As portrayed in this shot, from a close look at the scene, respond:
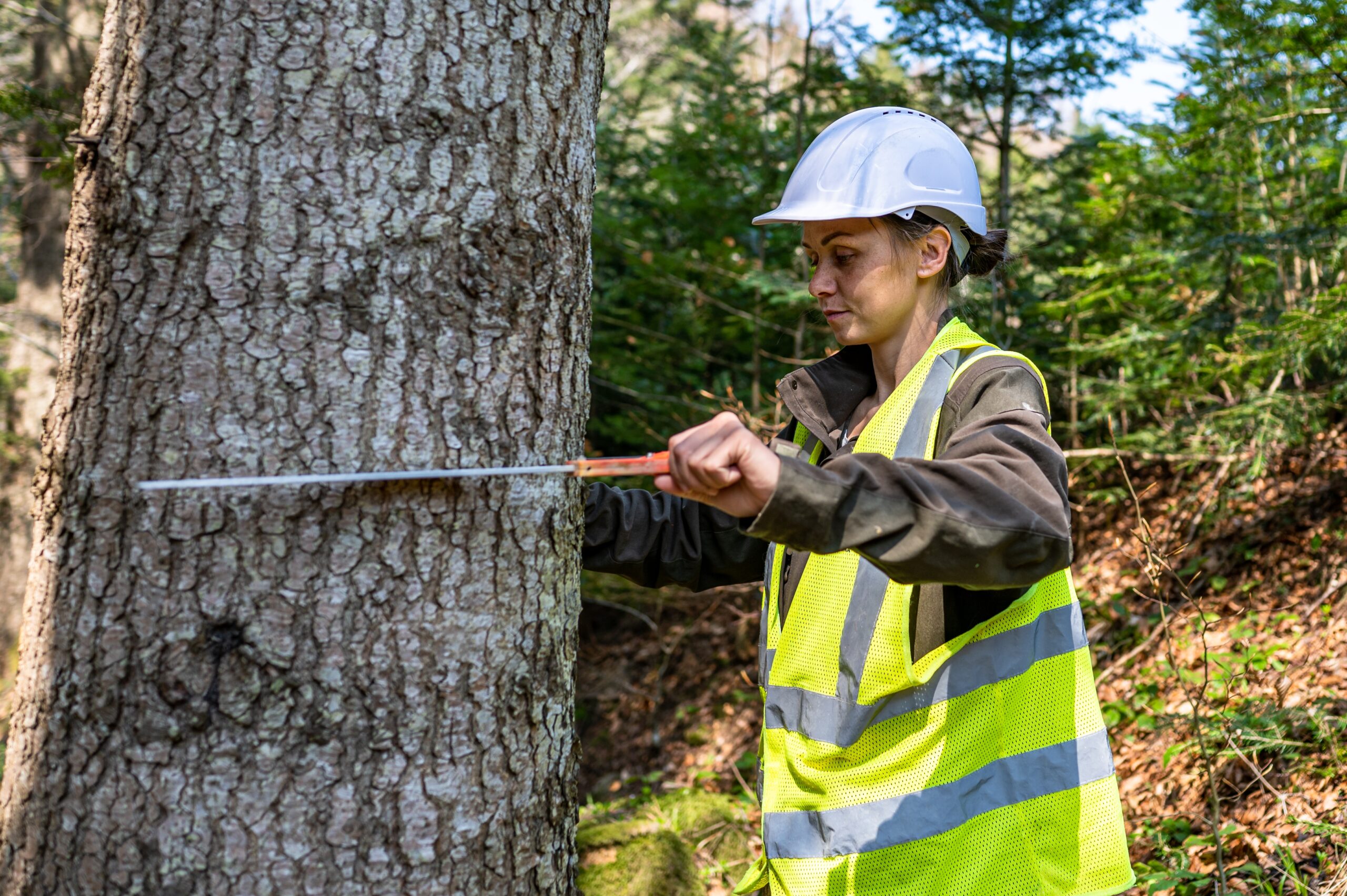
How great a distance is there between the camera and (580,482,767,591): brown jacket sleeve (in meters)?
2.03

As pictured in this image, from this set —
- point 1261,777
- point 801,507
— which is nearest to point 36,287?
point 801,507

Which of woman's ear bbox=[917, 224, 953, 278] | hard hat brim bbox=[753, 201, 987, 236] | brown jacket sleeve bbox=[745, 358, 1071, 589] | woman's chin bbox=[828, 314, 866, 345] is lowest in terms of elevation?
brown jacket sleeve bbox=[745, 358, 1071, 589]

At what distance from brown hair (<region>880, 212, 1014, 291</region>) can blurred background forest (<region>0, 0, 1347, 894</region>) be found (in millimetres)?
1078

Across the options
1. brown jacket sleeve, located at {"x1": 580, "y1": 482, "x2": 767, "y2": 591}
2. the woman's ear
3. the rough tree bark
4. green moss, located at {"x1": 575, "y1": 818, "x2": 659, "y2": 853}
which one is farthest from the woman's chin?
green moss, located at {"x1": 575, "y1": 818, "x2": 659, "y2": 853}

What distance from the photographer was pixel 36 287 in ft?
24.5

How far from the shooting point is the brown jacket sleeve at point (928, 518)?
1.32 m

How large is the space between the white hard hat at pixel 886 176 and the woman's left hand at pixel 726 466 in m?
0.74

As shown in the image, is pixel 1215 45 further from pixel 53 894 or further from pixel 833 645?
pixel 53 894

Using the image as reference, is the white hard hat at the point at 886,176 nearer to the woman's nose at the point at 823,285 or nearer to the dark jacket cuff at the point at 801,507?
the woman's nose at the point at 823,285

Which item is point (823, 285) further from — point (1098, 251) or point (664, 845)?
point (1098, 251)

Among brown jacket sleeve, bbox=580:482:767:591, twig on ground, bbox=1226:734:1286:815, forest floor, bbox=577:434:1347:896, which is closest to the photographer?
brown jacket sleeve, bbox=580:482:767:591

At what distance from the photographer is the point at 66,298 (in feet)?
4.90

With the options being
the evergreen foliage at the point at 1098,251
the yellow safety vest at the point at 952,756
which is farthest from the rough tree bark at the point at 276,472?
the evergreen foliage at the point at 1098,251

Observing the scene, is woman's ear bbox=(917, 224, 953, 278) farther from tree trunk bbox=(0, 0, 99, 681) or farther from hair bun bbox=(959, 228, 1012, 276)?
tree trunk bbox=(0, 0, 99, 681)
